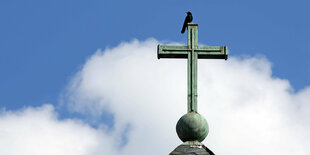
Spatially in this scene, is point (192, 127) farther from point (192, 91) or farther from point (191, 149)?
point (192, 91)

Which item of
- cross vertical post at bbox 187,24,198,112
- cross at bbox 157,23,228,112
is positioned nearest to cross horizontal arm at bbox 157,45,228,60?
cross at bbox 157,23,228,112

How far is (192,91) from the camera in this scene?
1488 centimetres

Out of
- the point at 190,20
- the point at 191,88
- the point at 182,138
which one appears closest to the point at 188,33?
the point at 190,20

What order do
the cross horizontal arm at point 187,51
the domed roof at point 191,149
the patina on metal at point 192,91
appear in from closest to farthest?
the domed roof at point 191,149, the patina on metal at point 192,91, the cross horizontal arm at point 187,51

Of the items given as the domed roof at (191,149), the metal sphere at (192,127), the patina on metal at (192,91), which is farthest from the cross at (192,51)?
the domed roof at (191,149)

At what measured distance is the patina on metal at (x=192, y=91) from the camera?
14.4 meters

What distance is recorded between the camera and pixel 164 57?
1573cm

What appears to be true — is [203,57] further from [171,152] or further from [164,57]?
[171,152]

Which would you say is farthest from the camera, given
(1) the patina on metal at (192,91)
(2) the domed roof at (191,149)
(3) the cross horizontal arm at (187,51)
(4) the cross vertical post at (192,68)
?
(3) the cross horizontal arm at (187,51)

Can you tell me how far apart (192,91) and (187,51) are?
97 centimetres

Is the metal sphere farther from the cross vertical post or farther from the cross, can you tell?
the cross

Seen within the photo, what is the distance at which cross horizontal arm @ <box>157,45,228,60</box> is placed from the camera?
1550 centimetres

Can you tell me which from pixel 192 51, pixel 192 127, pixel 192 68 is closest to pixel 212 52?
pixel 192 51

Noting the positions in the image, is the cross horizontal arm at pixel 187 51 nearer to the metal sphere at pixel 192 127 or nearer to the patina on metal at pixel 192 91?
the patina on metal at pixel 192 91
